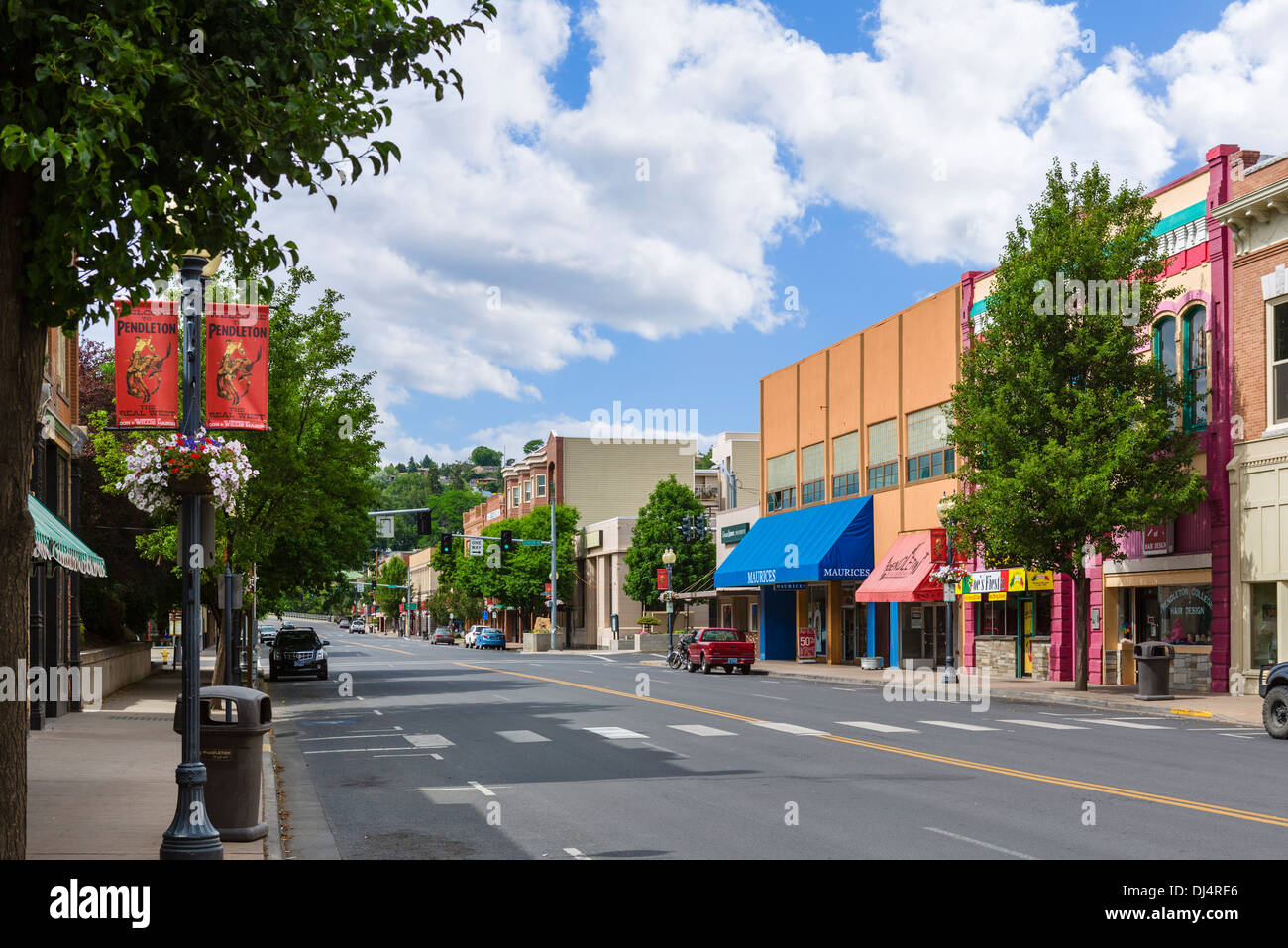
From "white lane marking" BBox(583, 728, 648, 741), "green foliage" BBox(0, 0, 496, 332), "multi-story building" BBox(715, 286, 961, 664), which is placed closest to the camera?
"green foliage" BBox(0, 0, 496, 332)

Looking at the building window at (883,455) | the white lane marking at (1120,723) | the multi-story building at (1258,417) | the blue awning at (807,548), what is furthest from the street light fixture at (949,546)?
the white lane marking at (1120,723)

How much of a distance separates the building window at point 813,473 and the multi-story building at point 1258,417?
74.2 ft

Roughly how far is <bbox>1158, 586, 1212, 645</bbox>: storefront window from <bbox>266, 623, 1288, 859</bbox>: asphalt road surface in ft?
15.9

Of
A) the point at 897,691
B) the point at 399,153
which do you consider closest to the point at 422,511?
the point at 897,691

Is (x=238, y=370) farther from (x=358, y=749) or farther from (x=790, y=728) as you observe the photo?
(x=790, y=728)

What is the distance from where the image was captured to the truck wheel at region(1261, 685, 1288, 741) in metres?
19.8

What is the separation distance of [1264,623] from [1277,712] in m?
9.03

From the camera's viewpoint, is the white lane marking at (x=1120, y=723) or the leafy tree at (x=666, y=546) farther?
the leafy tree at (x=666, y=546)

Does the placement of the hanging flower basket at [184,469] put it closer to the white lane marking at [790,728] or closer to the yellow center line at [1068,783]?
the yellow center line at [1068,783]

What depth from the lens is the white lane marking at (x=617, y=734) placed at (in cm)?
2050

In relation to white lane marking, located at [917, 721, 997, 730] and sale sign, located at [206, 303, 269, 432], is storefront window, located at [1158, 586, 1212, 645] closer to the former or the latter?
white lane marking, located at [917, 721, 997, 730]

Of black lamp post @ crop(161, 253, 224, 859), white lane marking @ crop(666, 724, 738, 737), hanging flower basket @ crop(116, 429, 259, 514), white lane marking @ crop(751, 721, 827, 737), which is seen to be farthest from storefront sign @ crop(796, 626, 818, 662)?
black lamp post @ crop(161, 253, 224, 859)

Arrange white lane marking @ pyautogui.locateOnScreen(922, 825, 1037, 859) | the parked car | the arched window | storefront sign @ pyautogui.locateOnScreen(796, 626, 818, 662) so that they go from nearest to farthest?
white lane marking @ pyautogui.locateOnScreen(922, 825, 1037, 859) → the arched window → storefront sign @ pyautogui.locateOnScreen(796, 626, 818, 662) → the parked car

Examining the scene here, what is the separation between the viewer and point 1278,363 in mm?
27703
